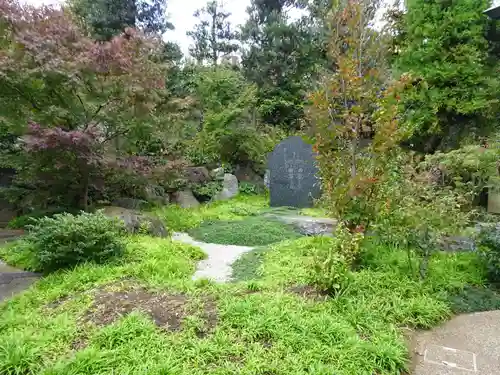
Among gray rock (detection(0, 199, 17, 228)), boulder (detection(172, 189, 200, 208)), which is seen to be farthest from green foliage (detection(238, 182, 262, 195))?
gray rock (detection(0, 199, 17, 228))

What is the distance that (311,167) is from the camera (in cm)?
827

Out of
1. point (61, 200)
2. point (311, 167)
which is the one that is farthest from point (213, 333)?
point (311, 167)

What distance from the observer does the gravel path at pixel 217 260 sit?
3.74m

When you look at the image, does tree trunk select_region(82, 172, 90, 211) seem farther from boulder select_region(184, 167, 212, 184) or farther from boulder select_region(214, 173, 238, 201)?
boulder select_region(214, 173, 238, 201)

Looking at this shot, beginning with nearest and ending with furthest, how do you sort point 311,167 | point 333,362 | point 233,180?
point 333,362, point 311,167, point 233,180

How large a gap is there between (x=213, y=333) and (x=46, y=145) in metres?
3.41

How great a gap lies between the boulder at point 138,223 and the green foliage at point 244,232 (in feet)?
2.11

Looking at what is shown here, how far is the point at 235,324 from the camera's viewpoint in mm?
2420

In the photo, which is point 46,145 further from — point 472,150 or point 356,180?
point 472,150

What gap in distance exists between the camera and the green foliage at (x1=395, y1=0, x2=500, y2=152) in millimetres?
6699

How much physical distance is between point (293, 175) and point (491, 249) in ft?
17.2

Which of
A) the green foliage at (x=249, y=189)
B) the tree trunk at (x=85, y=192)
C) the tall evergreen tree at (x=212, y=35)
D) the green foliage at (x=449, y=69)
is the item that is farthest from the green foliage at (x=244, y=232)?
the tall evergreen tree at (x=212, y=35)

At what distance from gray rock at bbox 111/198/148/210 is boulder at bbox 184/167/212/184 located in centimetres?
196

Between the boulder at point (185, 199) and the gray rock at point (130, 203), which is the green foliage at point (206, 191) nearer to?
the boulder at point (185, 199)
